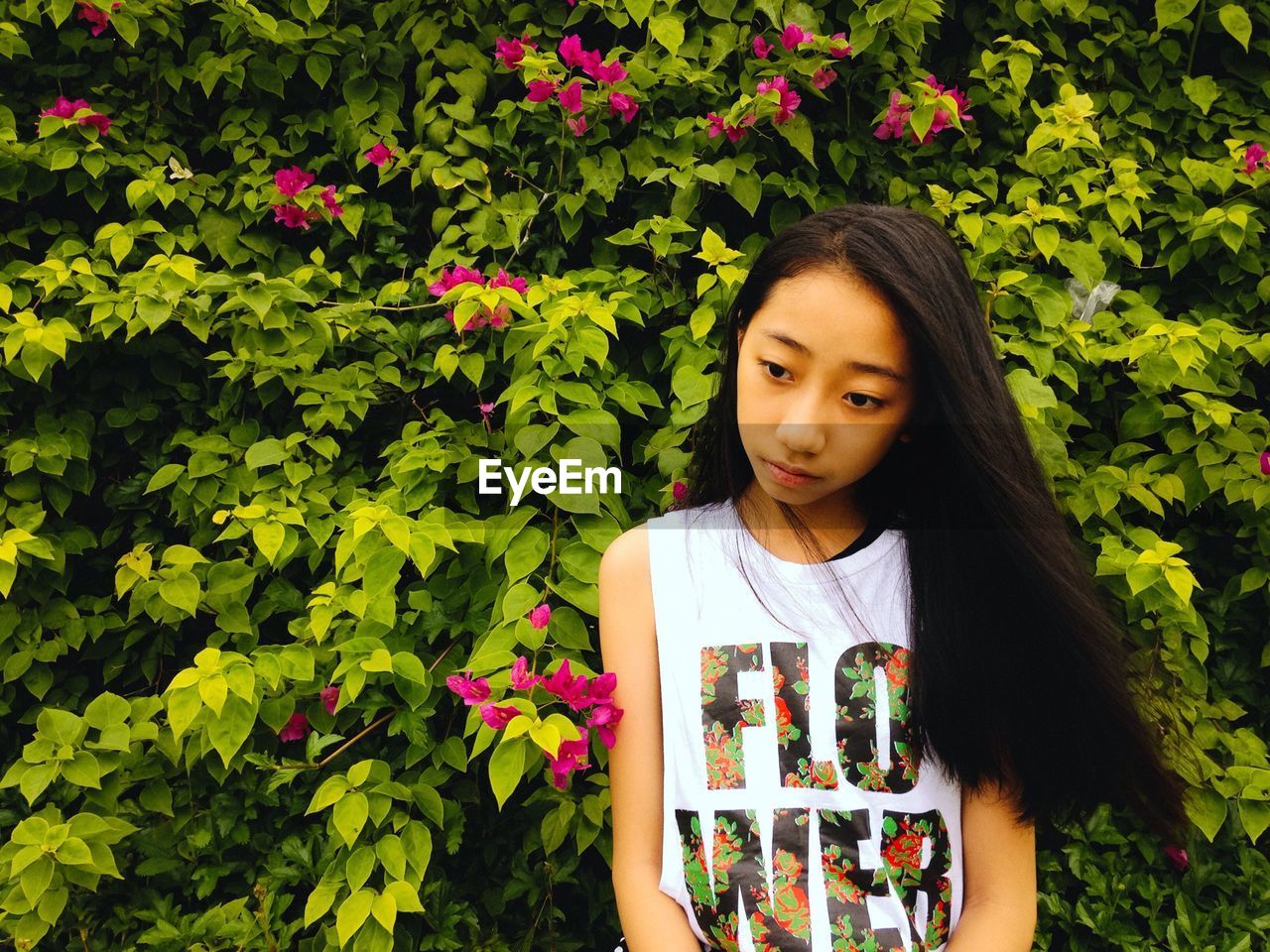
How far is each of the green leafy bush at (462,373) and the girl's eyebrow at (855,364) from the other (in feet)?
1.84

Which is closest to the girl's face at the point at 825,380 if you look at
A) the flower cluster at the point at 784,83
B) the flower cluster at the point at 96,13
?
the flower cluster at the point at 784,83

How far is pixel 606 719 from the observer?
3.94 ft

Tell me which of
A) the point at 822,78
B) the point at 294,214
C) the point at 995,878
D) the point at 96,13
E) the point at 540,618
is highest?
the point at 96,13

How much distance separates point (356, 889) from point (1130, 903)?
1.46m

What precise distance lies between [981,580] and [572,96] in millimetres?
1191

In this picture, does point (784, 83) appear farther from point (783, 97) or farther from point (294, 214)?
point (294, 214)

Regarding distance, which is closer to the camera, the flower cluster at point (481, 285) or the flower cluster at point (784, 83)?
the flower cluster at point (481, 285)

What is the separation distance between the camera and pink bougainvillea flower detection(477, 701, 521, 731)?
1.27 m

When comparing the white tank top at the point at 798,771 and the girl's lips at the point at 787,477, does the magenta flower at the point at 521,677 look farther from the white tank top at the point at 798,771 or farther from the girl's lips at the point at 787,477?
the girl's lips at the point at 787,477

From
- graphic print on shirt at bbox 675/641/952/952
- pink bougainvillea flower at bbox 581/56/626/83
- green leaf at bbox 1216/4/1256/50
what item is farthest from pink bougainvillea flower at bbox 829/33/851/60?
graphic print on shirt at bbox 675/641/952/952

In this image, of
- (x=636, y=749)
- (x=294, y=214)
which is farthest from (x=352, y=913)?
(x=294, y=214)

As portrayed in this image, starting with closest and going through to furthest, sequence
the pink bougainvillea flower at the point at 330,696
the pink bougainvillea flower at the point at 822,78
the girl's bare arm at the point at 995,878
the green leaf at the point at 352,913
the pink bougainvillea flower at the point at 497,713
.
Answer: the girl's bare arm at the point at 995,878 < the pink bougainvillea flower at the point at 497,713 < the green leaf at the point at 352,913 < the pink bougainvillea flower at the point at 330,696 < the pink bougainvillea flower at the point at 822,78

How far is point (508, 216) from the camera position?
74.9 inches

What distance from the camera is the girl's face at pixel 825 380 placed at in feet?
3.46
